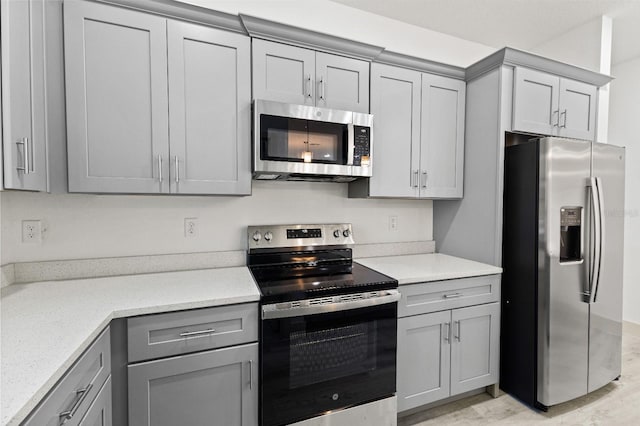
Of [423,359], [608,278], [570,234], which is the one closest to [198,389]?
[423,359]

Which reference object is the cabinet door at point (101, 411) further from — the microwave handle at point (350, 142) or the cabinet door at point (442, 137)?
the cabinet door at point (442, 137)

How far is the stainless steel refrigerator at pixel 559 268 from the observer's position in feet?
6.62

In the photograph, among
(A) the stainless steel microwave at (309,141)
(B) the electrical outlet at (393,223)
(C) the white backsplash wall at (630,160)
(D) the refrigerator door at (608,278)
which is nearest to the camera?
(A) the stainless steel microwave at (309,141)

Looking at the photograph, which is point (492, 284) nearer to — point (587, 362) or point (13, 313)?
point (587, 362)

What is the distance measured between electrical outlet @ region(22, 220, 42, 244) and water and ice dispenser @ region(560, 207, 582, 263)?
308 centimetres

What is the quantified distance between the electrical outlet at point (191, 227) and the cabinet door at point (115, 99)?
37 cm

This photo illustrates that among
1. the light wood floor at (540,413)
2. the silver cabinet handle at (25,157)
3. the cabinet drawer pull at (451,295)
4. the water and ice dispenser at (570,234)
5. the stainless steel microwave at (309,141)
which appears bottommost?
the light wood floor at (540,413)

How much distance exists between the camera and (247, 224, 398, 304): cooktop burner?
167 centimetres

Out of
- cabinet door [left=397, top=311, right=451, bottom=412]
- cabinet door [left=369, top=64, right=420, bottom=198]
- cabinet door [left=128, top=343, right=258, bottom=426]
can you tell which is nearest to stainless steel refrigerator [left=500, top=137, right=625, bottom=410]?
cabinet door [left=397, top=311, right=451, bottom=412]

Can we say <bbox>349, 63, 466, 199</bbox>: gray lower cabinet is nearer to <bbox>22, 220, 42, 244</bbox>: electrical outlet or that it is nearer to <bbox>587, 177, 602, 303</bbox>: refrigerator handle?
<bbox>587, 177, 602, 303</bbox>: refrigerator handle

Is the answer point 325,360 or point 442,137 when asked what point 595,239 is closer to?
point 442,137

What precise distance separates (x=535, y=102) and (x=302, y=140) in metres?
1.74

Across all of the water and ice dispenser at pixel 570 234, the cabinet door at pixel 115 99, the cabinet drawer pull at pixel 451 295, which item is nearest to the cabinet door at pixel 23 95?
the cabinet door at pixel 115 99

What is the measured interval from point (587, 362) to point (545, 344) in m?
0.45
